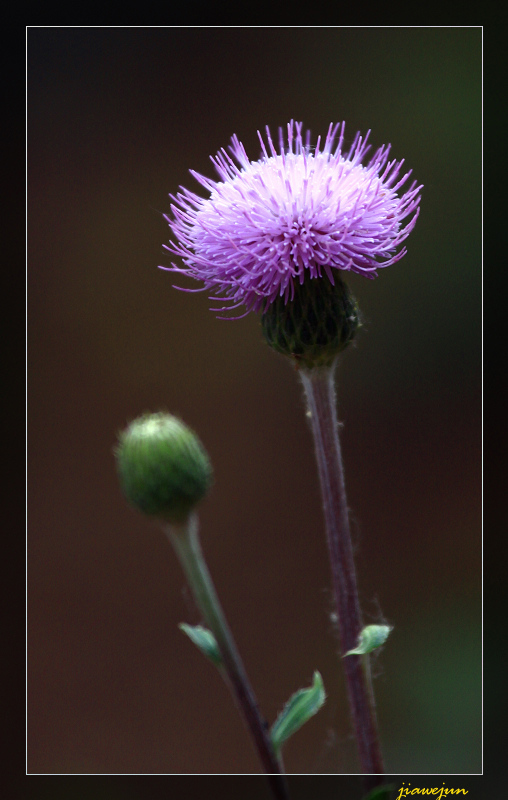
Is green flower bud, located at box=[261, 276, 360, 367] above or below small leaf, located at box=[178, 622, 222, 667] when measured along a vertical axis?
above

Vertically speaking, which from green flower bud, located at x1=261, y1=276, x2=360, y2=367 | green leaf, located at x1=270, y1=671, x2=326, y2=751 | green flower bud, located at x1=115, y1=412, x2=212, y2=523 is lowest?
green leaf, located at x1=270, y1=671, x2=326, y2=751

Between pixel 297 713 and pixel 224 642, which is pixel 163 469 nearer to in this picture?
pixel 224 642

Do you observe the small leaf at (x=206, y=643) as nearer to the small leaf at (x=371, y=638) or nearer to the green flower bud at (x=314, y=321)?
the small leaf at (x=371, y=638)

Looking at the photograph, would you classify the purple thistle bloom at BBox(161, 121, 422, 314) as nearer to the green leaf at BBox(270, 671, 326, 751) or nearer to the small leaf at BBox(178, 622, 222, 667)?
the small leaf at BBox(178, 622, 222, 667)

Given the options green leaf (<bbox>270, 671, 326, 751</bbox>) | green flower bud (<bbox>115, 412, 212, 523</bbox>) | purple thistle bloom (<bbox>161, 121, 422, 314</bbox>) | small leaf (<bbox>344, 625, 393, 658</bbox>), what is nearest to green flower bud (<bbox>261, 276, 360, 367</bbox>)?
purple thistle bloom (<bbox>161, 121, 422, 314</bbox>)

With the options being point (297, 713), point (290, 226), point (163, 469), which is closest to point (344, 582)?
point (297, 713)
